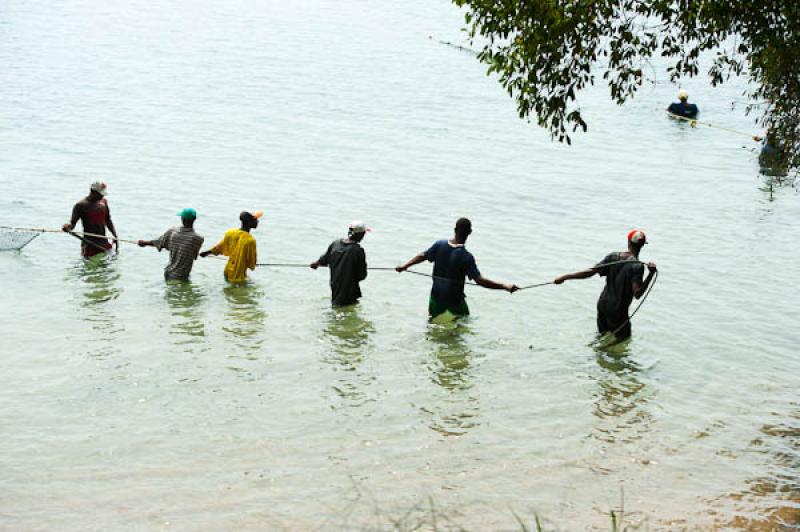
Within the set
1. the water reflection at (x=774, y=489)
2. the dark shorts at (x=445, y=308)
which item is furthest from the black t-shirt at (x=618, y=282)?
the water reflection at (x=774, y=489)

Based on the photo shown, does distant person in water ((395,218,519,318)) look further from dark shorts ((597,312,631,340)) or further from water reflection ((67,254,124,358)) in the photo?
water reflection ((67,254,124,358))

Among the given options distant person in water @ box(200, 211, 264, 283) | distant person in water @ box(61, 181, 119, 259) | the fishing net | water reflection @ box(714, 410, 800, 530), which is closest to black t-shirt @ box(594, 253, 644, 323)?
water reflection @ box(714, 410, 800, 530)

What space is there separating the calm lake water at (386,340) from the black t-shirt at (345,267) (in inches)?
15.9

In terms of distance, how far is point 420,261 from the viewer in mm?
13211

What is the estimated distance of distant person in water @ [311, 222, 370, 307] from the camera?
538 inches

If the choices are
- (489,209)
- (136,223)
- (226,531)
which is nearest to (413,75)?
(489,209)

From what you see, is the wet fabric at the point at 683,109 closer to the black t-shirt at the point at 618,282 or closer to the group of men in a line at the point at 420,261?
the group of men in a line at the point at 420,261

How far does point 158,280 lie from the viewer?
16141mm

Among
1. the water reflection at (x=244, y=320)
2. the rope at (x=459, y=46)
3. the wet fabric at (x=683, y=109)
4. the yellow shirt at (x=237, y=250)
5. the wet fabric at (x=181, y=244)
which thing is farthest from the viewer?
the rope at (x=459, y=46)

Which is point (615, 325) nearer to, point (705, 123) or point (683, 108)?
point (705, 123)

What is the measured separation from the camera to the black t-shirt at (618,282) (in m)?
12.6

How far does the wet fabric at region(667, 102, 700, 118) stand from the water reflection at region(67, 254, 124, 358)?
23.8 metres

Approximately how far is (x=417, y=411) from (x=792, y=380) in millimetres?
5491

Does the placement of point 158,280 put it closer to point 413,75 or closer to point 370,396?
point 370,396
